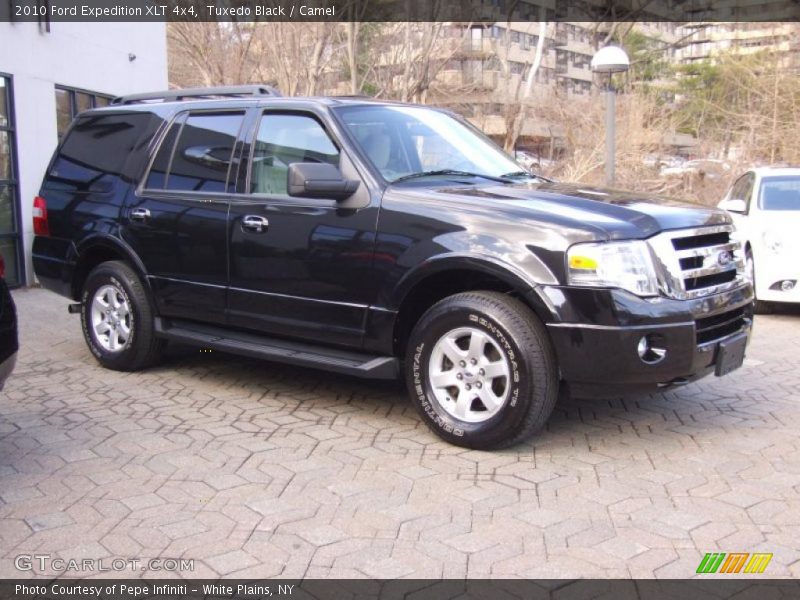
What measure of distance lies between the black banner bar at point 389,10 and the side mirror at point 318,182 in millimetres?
7482

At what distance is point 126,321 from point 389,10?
19742mm

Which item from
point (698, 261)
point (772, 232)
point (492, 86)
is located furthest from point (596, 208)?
point (492, 86)

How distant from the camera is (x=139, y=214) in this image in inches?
238

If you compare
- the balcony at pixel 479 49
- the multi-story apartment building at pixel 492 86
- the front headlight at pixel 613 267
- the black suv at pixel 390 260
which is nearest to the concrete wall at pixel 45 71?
the black suv at pixel 390 260

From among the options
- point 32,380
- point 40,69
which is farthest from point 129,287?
point 40,69

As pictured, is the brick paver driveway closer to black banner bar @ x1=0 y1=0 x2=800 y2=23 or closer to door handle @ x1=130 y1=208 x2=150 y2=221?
door handle @ x1=130 y1=208 x2=150 y2=221

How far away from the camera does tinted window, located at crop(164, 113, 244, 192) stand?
5711mm

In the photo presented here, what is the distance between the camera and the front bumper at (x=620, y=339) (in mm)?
4211

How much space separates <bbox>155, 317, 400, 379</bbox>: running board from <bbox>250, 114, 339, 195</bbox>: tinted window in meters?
0.98

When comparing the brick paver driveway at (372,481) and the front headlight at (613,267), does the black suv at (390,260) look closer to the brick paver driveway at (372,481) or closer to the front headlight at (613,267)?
the front headlight at (613,267)

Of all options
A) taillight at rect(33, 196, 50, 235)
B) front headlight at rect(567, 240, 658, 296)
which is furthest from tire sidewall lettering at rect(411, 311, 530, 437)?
taillight at rect(33, 196, 50, 235)

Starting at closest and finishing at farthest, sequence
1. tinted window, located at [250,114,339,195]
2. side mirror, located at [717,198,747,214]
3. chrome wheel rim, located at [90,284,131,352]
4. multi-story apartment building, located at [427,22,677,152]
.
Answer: tinted window, located at [250,114,339,195], chrome wheel rim, located at [90,284,131,352], side mirror, located at [717,198,747,214], multi-story apartment building, located at [427,22,677,152]

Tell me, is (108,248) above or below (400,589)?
above

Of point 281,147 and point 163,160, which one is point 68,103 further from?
point 281,147
